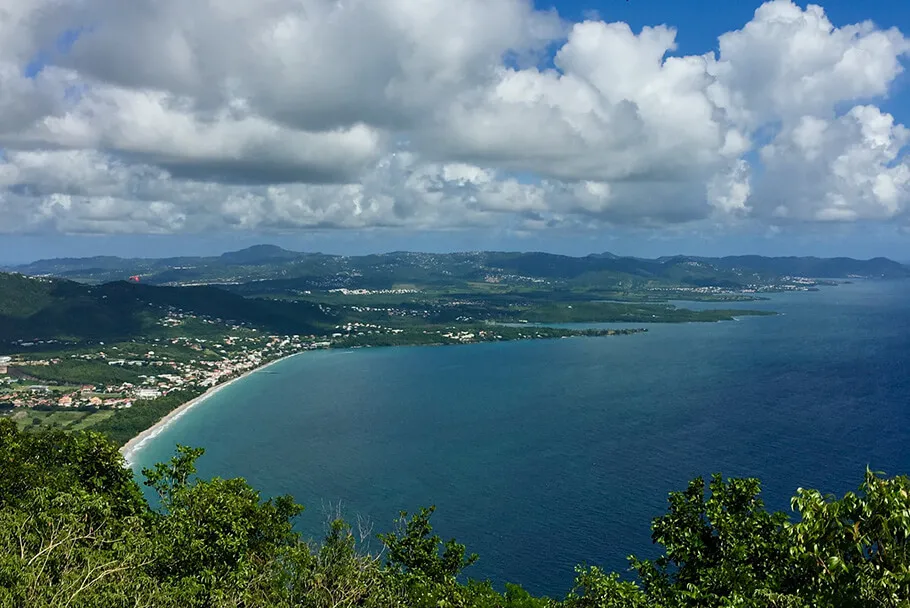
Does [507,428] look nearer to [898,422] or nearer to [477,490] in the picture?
[477,490]

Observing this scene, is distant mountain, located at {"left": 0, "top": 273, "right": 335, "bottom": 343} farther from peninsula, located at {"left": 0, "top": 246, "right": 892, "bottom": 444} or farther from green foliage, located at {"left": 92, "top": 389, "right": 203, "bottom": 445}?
green foliage, located at {"left": 92, "top": 389, "right": 203, "bottom": 445}

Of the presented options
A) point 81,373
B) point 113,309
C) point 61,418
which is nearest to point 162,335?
point 113,309

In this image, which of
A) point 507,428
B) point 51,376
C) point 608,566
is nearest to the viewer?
point 608,566

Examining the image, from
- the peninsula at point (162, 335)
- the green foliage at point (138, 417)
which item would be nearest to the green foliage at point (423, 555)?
the green foliage at point (138, 417)

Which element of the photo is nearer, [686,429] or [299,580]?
[299,580]

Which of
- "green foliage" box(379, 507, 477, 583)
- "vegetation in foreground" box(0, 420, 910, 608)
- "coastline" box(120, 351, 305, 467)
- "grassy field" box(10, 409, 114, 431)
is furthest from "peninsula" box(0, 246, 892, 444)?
"green foliage" box(379, 507, 477, 583)

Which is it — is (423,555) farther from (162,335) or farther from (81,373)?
(162,335)

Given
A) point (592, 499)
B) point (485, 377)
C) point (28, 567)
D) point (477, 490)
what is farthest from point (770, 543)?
point (485, 377)
